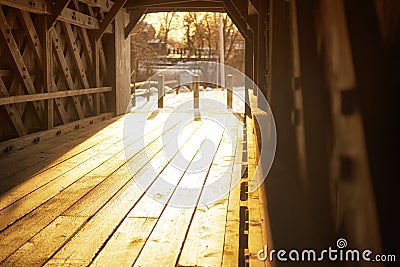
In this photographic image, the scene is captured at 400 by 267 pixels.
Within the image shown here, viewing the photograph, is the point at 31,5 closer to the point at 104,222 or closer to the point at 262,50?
the point at 262,50

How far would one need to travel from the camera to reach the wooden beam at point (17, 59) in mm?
6578

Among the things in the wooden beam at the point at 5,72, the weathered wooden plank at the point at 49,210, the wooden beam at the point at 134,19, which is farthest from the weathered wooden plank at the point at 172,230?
the wooden beam at the point at 134,19

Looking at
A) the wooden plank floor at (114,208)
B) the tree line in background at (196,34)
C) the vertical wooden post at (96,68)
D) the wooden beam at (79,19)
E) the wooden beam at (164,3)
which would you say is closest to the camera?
the wooden plank floor at (114,208)

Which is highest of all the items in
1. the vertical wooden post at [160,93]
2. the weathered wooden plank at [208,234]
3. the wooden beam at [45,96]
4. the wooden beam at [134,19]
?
the wooden beam at [134,19]

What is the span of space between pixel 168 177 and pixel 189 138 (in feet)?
9.98

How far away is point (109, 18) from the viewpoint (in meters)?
10.2

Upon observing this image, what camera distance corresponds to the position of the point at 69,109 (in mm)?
9453

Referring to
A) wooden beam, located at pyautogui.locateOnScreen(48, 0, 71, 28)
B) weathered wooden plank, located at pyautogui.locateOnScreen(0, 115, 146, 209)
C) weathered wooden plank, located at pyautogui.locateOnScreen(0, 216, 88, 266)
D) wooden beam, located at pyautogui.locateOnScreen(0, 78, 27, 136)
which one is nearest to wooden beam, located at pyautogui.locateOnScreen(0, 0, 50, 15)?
wooden beam, located at pyautogui.locateOnScreen(48, 0, 71, 28)

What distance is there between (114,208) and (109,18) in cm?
683

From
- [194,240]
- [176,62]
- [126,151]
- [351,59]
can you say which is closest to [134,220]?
[194,240]

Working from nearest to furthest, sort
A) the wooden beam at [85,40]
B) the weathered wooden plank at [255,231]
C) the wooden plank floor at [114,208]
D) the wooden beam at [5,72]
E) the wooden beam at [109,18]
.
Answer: the weathered wooden plank at [255,231] → the wooden plank floor at [114,208] → the wooden beam at [5,72] → the wooden beam at [85,40] → the wooden beam at [109,18]

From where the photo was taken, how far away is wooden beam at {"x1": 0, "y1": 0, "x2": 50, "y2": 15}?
6630 mm

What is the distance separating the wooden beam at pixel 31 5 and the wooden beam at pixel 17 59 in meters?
0.20

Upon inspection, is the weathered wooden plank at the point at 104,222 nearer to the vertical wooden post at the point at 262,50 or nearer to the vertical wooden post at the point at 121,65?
the vertical wooden post at the point at 262,50
